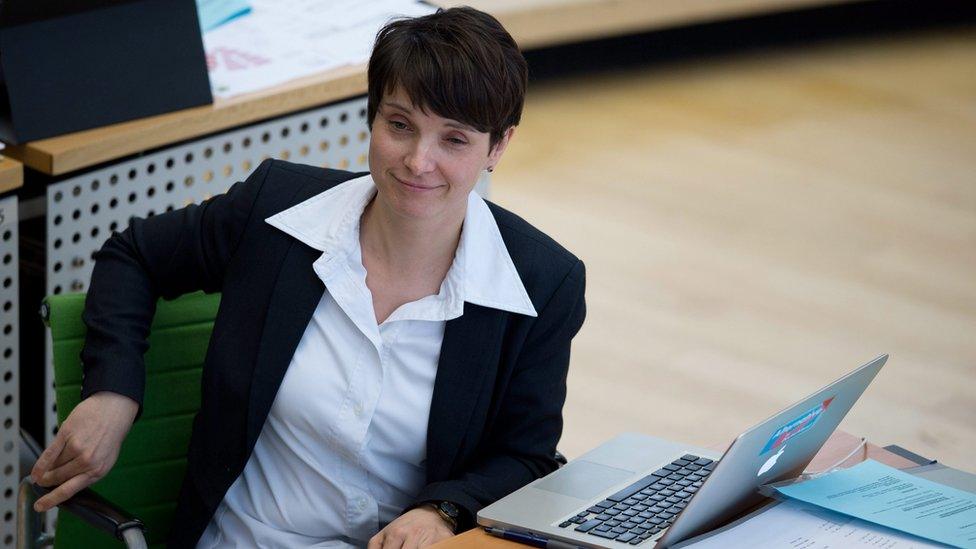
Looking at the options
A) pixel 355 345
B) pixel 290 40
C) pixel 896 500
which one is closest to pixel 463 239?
pixel 355 345

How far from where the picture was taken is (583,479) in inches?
65.3

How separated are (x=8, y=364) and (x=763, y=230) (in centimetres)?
264

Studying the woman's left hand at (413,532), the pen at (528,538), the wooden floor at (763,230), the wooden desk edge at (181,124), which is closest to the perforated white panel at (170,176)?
the wooden desk edge at (181,124)

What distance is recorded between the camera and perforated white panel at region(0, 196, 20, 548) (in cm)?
225

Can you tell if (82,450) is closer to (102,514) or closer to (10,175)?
(102,514)

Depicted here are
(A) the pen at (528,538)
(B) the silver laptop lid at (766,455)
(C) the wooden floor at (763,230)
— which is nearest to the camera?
(B) the silver laptop lid at (766,455)

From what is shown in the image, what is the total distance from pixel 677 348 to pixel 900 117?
2.29m

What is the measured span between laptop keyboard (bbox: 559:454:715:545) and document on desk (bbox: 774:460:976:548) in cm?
13

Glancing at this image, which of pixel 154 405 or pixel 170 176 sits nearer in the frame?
pixel 154 405

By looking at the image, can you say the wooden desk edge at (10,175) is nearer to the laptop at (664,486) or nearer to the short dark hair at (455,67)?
the short dark hair at (455,67)

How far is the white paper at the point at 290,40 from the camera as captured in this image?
271 centimetres

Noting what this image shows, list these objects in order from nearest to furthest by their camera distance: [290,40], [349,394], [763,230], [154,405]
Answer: [349,394], [154,405], [290,40], [763,230]

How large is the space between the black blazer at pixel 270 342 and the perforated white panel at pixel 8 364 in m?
0.51

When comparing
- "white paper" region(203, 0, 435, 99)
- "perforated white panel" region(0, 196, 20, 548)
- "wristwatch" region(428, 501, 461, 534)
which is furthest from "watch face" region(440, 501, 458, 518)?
"white paper" region(203, 0, 435, 99)
